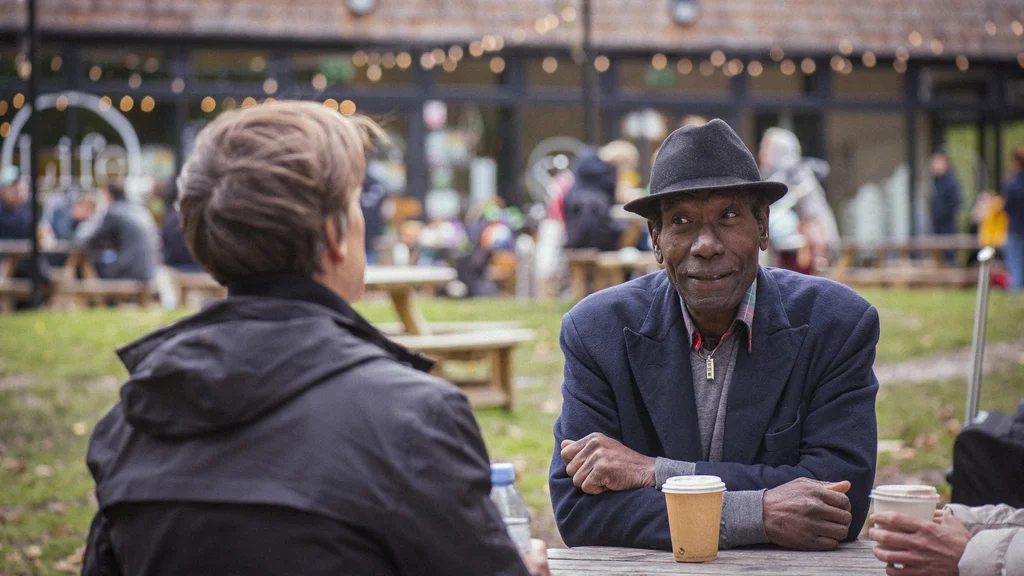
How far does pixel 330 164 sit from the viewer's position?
1.76m

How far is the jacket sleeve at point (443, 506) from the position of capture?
1653mm

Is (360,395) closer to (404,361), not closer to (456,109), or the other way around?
(404,361)

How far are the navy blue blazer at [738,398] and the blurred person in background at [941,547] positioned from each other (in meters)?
0.33

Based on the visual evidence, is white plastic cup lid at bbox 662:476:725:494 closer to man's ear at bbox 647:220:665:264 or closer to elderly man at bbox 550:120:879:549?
elderly man at bbox 550:120:879:549

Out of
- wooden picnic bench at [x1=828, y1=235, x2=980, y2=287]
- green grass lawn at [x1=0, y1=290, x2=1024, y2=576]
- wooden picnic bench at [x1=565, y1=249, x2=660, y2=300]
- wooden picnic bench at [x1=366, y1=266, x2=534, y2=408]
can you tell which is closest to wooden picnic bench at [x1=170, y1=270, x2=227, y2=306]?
green grass lawn at [x1=0, y1=290, x2=1024, y2=576]

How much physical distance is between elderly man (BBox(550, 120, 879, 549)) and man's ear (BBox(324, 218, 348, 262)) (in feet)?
3.56

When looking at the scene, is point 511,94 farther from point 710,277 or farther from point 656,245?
point 710,277

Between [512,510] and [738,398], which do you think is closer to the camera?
[512,510]

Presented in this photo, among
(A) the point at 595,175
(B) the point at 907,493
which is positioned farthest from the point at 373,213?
(B) the point at 907,493

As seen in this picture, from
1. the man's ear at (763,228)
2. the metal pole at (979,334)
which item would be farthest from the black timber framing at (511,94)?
the man's ear at (763,228)

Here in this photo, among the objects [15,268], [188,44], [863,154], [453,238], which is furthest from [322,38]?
[863,154]

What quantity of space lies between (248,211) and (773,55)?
67.9 ft

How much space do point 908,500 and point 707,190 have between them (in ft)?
3.25

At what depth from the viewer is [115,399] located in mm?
8664
